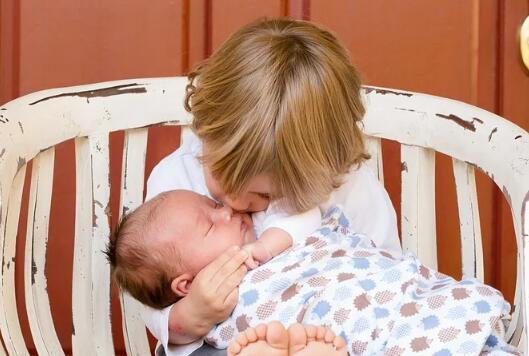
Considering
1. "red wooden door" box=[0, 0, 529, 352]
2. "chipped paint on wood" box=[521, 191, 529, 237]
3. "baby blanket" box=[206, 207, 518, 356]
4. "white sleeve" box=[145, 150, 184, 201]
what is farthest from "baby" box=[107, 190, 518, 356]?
"red wooden door" box=[0, 0, 529, 352]

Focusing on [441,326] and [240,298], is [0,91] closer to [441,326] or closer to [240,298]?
[240,298]

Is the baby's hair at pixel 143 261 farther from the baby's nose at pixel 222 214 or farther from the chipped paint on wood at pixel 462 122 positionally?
the chipped paint on wood at pixel 462 122

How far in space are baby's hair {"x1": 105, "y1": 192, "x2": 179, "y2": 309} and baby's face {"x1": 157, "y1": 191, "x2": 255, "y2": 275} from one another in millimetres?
18

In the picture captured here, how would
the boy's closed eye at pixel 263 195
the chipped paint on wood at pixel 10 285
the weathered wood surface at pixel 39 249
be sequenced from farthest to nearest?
the weathered wood surface at pixel 39 249
the boy's closed eye at pixel 263 195
the chipped paint on wood at pixel 10 285

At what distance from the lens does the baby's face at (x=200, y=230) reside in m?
1.40

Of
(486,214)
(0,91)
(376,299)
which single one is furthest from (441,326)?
(0,91)

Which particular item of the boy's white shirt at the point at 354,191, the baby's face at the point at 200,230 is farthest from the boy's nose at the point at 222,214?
the boy's white shirt at the point at 354,191

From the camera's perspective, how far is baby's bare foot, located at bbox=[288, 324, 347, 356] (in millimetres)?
1228

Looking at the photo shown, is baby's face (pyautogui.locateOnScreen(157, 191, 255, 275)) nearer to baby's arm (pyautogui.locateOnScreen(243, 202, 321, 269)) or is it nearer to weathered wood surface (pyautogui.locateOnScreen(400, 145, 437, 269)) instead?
baby's arm (pyautogui.locateOnScreen(243, 202, 321, 269))

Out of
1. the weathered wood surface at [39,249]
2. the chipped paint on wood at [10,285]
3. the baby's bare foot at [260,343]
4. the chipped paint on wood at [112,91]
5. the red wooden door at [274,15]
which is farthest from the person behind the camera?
the red wooden door at [274,15]

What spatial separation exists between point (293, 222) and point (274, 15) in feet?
2.05

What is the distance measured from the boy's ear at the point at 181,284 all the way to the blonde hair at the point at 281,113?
13cm

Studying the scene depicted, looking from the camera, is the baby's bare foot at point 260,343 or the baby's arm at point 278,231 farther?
the baby's arm at point 278,231

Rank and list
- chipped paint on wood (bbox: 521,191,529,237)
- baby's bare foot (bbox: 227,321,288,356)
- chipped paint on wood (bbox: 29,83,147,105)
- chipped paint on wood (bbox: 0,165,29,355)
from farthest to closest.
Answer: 1. chipped paint on wood (bbox: 29,83,147,105)
2. chipped paint on wood (bbox: 0,165,29,355)
3. baby's bare foot (bbox: 227,321,288,356)
4. chipped paint on wood (bbox: 521,191,529,237)
